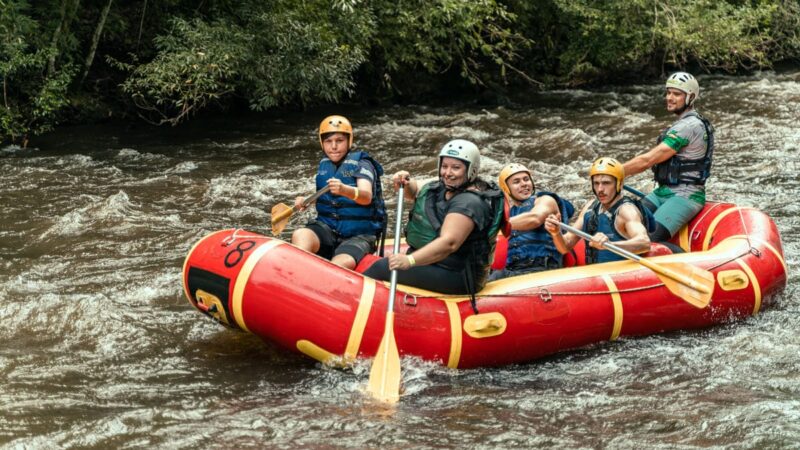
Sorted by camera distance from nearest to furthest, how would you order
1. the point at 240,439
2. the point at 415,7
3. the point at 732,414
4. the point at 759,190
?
the point at 240,439, the point at 732,414, the point at 759,190, the point at 415,7

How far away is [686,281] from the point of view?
20.0 feet

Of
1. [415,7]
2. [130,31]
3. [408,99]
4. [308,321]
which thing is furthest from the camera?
[408,99]

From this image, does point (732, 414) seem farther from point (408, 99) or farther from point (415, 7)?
point (408, 99)

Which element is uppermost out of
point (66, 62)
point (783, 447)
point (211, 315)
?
point (66, 62)

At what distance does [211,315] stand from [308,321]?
641mm

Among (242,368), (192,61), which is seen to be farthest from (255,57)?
(242,368)

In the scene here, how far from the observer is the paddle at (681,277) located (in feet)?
19.9

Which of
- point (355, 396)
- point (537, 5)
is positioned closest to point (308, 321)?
point (355, 396)

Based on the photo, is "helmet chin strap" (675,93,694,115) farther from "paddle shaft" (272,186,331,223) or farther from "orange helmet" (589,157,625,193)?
"paddle shaft" (272,186,331,223)

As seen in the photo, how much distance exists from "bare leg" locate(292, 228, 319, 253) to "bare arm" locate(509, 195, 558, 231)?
4.19 feet

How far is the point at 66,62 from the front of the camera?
1207 centimetres

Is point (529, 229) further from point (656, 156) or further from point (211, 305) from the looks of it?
point (211, 305)

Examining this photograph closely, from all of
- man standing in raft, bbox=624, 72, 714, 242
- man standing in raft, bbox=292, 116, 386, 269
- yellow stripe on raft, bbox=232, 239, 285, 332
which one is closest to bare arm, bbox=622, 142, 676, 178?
man standing in raft, bbox=624, 72, 714, 242

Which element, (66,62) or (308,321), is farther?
(66,62)
